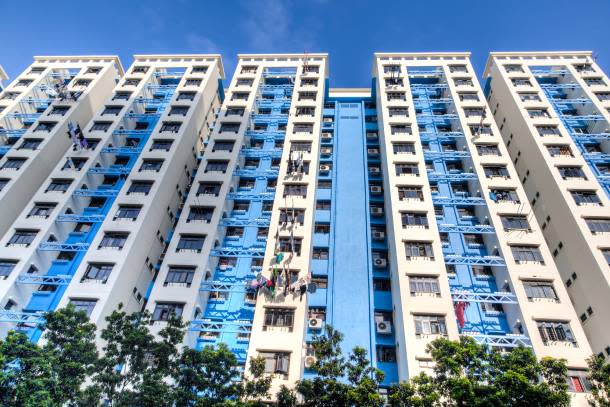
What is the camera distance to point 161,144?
4562cm

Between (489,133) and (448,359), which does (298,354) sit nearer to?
(448,359)

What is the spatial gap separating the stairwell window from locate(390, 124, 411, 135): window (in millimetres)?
37338

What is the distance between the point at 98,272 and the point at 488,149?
38.5m

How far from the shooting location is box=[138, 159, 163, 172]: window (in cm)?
4252

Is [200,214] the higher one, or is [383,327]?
[200,214]

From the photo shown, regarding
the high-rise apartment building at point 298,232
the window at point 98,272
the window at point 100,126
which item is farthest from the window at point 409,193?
the window at point 100,126

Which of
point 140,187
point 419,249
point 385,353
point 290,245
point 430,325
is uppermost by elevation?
point 140,187

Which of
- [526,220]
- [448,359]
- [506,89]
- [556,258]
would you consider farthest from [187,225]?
[506,89]

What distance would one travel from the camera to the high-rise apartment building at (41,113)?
1629 inches

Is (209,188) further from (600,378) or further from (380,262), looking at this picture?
(600,378)

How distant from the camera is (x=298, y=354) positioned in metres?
29.2

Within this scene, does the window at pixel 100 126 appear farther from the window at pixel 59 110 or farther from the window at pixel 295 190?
the window at pixel 295 190

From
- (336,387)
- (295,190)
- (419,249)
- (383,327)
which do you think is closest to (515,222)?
(419,249)

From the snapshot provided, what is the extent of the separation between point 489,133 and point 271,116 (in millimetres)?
25166
